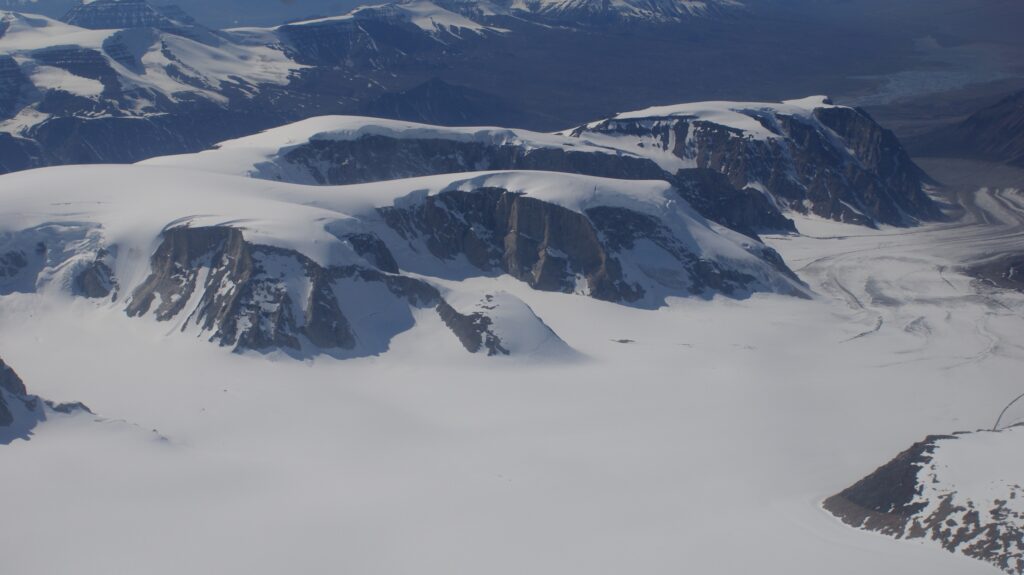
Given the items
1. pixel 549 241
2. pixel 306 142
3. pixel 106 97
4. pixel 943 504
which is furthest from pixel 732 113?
pixel 943 504

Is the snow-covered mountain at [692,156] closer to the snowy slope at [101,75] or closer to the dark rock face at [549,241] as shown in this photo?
the dark rock face at [549,241]

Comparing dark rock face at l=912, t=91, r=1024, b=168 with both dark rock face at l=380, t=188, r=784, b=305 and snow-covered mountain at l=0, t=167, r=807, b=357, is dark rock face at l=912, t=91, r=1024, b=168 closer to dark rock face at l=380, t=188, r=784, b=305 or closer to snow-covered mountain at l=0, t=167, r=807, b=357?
snow-covered mountain at l=0, t=167, r=807, b=357

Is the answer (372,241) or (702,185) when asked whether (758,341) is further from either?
(702,185)

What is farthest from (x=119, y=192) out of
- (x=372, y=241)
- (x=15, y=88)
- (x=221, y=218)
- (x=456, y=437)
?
(x=15, y=88)

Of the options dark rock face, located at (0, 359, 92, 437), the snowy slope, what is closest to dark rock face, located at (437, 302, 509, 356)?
dark rock face, located at (0, 359, 92, 437)

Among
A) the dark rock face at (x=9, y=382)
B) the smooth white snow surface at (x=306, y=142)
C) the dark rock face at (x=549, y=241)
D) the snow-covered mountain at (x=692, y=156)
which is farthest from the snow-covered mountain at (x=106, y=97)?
the dark rock face at (x=9, y=382)
